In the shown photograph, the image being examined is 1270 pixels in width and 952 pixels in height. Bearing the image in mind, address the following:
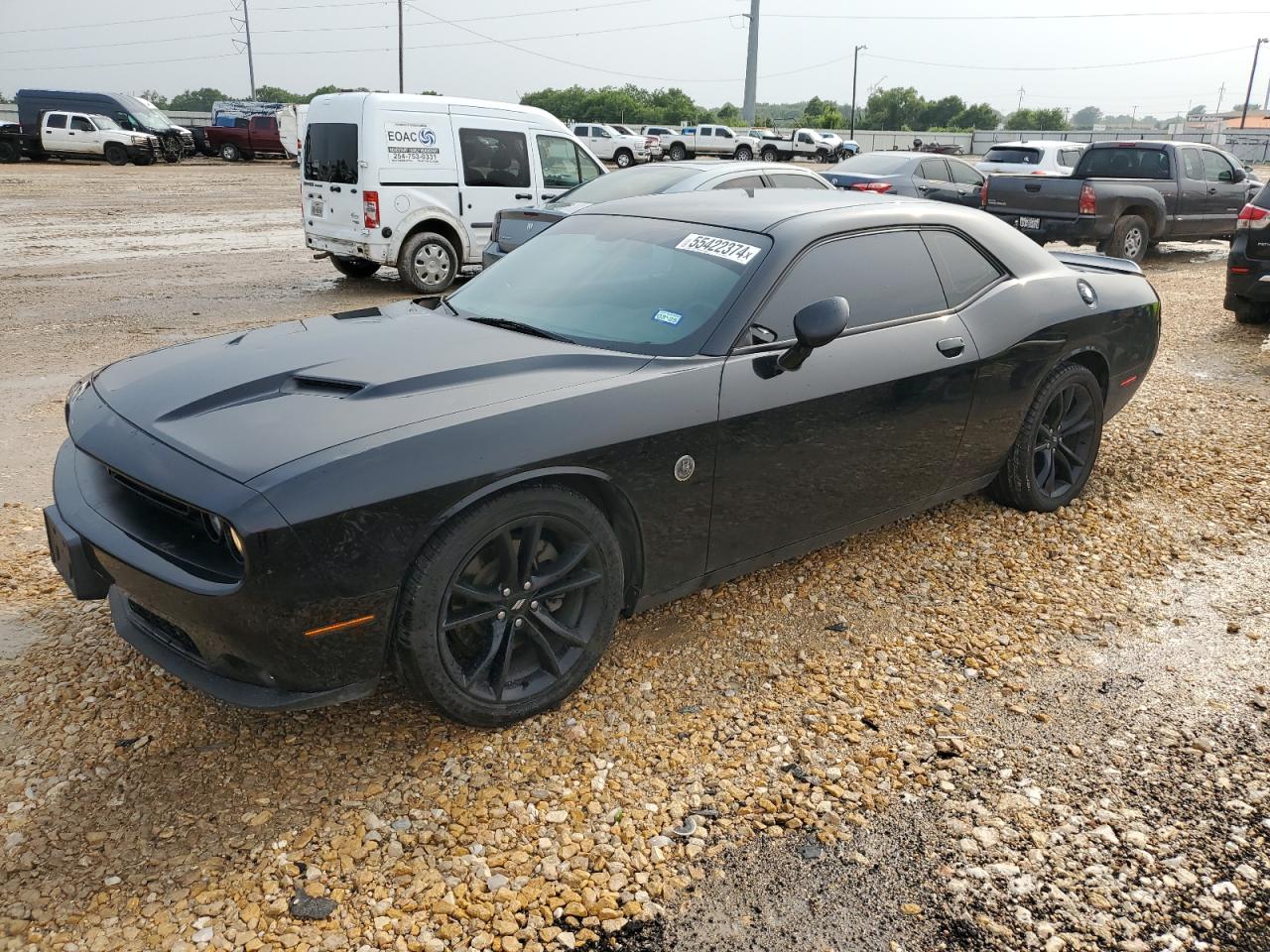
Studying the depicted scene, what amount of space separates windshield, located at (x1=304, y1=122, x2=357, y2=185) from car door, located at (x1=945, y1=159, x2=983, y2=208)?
926cm

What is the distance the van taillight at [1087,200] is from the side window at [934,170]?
2.80 metres

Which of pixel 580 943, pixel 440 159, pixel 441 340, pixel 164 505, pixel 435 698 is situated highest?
pixel 440 159

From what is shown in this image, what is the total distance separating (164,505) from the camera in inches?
110

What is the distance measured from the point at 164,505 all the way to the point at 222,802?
84 centimetres

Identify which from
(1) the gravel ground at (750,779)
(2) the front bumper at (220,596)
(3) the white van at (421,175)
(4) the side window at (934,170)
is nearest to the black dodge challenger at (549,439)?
(2) the front bumper at (220,596)

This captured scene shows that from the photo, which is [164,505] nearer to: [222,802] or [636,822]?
[222,802]

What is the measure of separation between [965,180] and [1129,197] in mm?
3144

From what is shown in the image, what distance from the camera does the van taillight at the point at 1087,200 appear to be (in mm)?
12672

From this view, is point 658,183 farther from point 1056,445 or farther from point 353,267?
point 1056,445

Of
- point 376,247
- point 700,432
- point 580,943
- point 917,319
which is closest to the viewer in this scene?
point 580,943

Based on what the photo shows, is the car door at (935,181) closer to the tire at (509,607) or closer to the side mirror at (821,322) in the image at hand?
the side mirror at (821,322)

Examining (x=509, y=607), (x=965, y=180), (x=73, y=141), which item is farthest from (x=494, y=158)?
(x=73, y=141)

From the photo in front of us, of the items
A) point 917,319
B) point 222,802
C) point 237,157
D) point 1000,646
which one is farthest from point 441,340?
point 237,157

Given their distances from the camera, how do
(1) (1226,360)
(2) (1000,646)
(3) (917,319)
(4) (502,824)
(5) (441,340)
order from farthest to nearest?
1. (1) (1226,360)
2. (3) (917,319)
3. (2) (1000,646)
4. (5) (441,340)
5. (4) (502,824)
